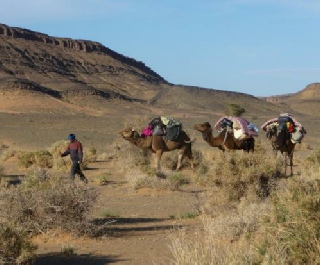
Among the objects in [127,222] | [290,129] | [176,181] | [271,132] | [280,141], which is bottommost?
[127,222]

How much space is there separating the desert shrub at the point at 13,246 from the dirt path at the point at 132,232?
2.36 feet

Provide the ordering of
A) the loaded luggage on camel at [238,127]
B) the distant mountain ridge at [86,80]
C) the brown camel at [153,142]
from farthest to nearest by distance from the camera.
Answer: the distant mountain ridge at [86,80], the brown camel at [153,142], the loaded luggage on camel at [238,127]

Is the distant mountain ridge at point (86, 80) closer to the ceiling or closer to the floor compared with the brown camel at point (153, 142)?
closer to the ceiling

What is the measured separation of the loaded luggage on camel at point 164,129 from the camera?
22438 millimetres

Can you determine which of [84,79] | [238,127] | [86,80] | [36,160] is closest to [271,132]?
[238,127]

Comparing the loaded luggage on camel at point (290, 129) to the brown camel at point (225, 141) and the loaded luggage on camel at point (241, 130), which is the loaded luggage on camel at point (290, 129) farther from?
the brown camel at point (225, 141)

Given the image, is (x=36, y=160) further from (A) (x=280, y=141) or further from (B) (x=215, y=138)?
(A) (x=280, y=141)

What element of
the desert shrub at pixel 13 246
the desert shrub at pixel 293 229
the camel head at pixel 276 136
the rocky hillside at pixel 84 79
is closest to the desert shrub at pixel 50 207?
the desert shrub at pixel 13 246

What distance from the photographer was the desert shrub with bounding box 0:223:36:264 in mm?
8289

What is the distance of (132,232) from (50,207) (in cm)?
185

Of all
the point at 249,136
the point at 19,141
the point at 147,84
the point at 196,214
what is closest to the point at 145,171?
the point at 249,136

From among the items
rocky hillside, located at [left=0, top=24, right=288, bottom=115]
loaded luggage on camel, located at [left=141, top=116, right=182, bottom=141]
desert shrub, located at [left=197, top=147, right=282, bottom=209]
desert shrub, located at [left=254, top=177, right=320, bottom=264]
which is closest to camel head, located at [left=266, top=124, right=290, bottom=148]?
loaded luggage on camel, located at [left=141, top=116, right=182, bottom=141]

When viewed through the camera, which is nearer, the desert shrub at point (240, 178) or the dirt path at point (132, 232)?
the dirt path at point (132, 232)

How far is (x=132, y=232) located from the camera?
482 inches
